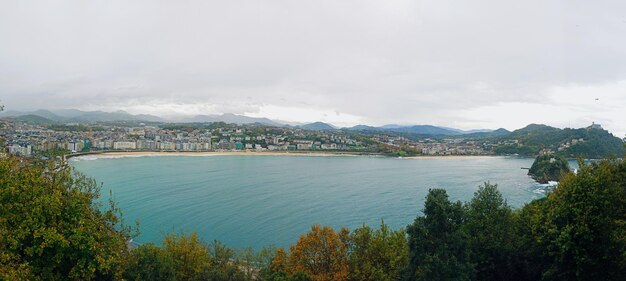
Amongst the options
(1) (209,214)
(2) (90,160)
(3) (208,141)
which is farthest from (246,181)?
(3) (208,141)

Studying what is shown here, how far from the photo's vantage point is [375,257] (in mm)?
12086

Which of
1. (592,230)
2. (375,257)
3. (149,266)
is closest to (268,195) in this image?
(375,257)

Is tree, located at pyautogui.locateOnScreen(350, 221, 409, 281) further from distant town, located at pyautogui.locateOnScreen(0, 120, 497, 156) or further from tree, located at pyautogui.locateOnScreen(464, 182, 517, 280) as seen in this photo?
distant town, located at pyautogui.locateOnScreen(0, 120, 497, 156)

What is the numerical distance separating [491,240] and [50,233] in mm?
11716

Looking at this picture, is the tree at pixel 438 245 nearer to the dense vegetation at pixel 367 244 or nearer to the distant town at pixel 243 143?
the dense vegetation at pixel 367 244

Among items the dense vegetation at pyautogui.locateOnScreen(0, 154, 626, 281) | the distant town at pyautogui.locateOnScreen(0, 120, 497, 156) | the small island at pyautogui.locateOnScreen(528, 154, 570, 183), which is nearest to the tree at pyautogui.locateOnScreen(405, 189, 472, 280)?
the dense vegetation at pyautogui.locateOnScreen(0, 154, 626, 281)

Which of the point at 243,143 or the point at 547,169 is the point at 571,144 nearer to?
the point at 547,169

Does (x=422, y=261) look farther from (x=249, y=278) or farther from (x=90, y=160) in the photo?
(x=90, y=160)

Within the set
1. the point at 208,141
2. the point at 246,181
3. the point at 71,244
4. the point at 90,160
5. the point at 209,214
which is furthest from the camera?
the point at 208,141

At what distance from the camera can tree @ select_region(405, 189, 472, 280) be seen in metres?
10.0

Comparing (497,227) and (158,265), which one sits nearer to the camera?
(158,265)

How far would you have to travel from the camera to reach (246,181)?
45844mm

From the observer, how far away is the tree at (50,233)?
306 inches

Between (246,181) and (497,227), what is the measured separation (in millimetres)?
35818
